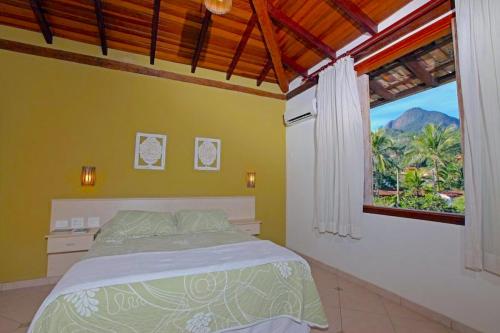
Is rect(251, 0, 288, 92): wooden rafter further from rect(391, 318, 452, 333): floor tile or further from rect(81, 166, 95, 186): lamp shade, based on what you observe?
rect(391, 318, 452, 333): floor tile

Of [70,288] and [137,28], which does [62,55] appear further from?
[70,288]

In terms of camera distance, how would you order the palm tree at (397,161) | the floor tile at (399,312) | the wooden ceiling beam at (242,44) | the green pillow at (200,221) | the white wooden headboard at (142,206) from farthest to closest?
the wooden ceiling beam at (242,44)
the white wooden headboard at (142,206)
the green pillow at (200,221)
the palm tree at (397,161)
the floor tile at (399,312)

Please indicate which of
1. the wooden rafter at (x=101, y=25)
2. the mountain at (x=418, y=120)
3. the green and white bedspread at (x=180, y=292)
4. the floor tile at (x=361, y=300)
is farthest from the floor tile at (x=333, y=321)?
the wooden rafter at (x=101, y=25)

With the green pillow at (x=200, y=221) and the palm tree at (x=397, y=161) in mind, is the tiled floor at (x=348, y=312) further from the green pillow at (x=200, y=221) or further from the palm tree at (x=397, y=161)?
the green pillow at (x=200, y=221)

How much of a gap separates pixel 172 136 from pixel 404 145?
3048mm

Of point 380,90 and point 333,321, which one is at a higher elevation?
point 380,90

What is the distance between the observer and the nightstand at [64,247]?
2711 mm

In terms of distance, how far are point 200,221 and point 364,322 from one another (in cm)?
195

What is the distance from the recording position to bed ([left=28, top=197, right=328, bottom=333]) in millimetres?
1351

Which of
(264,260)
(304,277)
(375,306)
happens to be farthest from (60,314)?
(375,306)

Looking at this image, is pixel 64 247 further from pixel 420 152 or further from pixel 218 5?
pixel 420 152

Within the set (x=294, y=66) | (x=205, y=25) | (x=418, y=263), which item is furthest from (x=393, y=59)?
(x=205, y=25)

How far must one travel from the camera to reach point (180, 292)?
1.51 meters

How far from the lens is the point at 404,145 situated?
9.19 ft
